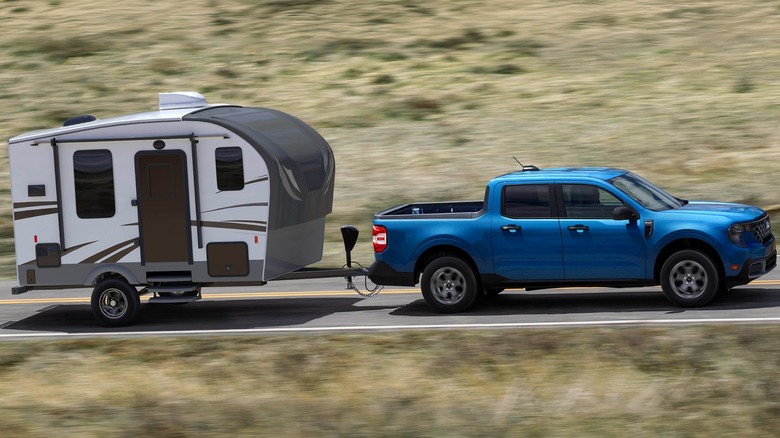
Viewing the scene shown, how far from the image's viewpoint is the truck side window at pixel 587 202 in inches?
555

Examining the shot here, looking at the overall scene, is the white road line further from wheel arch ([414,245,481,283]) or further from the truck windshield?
the truck windshield

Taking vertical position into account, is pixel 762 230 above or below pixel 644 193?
below

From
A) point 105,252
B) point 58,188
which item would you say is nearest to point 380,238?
point 105,252

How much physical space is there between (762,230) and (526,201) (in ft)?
9.58

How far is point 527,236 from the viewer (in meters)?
14.2

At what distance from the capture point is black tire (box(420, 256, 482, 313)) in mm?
14484

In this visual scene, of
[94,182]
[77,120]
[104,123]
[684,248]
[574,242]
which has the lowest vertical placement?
[684,248]

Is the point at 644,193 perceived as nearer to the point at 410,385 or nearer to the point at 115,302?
the point at 410,385

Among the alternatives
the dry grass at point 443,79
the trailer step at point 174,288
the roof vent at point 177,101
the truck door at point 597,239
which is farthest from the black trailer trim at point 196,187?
the dry grass at point 443,79

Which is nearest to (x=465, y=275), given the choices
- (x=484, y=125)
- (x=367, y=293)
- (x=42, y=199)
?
(x=367, y=293)

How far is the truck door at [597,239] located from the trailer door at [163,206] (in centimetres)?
487

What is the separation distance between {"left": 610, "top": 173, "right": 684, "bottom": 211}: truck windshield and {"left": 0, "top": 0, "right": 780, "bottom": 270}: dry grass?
290 inches

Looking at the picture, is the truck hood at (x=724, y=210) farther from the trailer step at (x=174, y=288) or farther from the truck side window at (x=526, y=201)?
the trailer step at (x=174, y=288)

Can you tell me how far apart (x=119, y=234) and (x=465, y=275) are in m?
4.56
